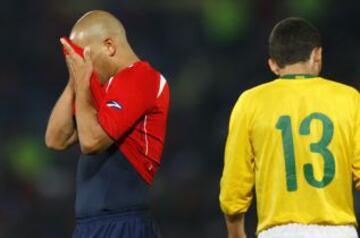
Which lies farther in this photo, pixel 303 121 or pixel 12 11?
pixel 12 11

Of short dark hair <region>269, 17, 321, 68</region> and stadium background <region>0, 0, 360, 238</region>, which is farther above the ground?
short dark hair <region>269, 17, 321, 68</region>

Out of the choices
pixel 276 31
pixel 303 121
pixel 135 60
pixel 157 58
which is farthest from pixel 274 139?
pixel 157 58

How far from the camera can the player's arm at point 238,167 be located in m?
3.36

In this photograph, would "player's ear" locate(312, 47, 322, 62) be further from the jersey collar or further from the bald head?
the bald head

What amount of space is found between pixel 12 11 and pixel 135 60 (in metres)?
4.83

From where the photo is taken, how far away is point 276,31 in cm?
342

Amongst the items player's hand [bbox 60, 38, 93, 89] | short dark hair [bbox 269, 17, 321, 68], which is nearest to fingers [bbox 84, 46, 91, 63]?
player's hand [bbox 60, 38, 93, 89]

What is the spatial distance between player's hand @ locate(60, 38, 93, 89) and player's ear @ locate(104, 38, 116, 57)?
135mm

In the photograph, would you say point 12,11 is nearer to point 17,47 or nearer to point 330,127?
point 17,47

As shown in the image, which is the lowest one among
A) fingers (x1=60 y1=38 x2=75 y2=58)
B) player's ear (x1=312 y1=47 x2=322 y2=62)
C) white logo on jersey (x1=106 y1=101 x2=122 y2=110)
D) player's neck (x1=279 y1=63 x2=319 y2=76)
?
white logo on jersey (x1=106 y1=101 x2=122 y2=110)

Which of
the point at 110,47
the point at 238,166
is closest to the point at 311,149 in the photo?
→ the point at 238,166

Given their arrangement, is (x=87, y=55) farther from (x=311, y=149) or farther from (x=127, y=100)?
(x=311, y=149)

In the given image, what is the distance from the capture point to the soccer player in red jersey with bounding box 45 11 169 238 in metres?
3.37

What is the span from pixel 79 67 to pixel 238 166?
0.69 meters
